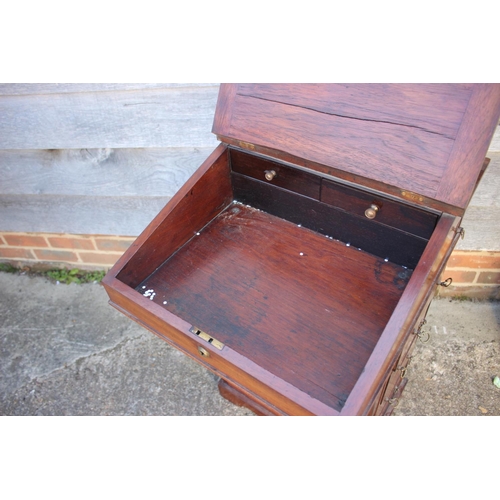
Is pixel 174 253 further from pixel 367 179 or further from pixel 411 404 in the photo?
pixel 411 404

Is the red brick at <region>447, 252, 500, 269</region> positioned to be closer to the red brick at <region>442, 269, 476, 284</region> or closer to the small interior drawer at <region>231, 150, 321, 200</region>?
the red brick at <region>442, 269, 476, 284</region>

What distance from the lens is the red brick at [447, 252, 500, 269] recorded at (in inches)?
78.7

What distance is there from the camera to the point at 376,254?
48.3 inches

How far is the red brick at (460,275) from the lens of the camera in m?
2.09

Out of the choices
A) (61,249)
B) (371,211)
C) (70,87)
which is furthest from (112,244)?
(371,211)

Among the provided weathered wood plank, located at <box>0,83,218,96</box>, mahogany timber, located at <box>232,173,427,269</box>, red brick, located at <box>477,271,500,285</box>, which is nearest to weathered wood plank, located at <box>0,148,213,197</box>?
weathered wood plank, located at <box>0,83,218,96</box>

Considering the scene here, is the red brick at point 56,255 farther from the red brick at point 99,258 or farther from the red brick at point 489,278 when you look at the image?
the red brick at point 489,278

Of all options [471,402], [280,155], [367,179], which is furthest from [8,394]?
[471,402]

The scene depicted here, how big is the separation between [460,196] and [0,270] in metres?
2.49

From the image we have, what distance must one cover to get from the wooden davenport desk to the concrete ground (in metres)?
0.65

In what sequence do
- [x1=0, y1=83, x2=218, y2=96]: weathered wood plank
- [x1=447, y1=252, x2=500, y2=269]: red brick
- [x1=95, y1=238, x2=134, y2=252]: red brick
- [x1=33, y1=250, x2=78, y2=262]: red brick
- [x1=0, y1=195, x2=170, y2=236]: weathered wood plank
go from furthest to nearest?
[x1=33, y1=250, x2=78, y2=262]: red brick < [x1=95, y1=238, x2=134, y2=252]: red brick < [x1=0, y1=195, x2=170, y2=236]: weathered wood plank < [x1=447, y1=252, x2=500, y2=269]: red brick < [x1=0, y1=83, x2=218, y2=96]: weathered wood plank

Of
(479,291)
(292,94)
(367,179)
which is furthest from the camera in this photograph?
(479,291)

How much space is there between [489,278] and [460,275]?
135mm

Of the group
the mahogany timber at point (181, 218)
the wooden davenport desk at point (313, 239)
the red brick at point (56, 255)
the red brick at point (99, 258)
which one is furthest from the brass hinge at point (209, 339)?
the red brick at point (56, 255)
